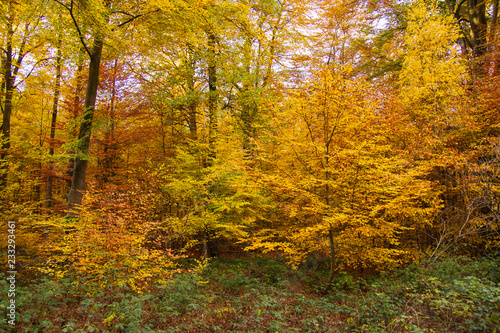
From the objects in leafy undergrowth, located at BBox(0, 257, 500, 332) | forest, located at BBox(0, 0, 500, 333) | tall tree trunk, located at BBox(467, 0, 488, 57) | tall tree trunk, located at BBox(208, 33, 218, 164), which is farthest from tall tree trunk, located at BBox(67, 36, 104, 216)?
tall tree trunk, located at BBox(467, 0, 488, 57)

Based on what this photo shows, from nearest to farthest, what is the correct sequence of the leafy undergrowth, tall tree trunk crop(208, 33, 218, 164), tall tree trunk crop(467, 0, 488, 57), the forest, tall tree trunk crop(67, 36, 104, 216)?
1. the leafy undergrowth
2. the forest
3. tall tree trunk crop(67, 36, 104, 216)
4. tall tree trunk crop(208, 33, 218, 164)
5. tall tree trunk crop(467, 0, 488, 57)

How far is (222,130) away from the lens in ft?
35.2

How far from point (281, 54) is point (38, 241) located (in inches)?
470

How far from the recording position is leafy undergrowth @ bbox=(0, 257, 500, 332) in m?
3.66

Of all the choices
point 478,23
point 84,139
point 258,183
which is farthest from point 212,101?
point 478,23

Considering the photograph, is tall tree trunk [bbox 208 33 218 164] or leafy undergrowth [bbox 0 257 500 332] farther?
tall tree trunk [bbox 208 33 218 164]

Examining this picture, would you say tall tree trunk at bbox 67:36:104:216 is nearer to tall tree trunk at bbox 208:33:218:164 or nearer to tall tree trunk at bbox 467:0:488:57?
tall tree trunk at bbox 208:33:218:164

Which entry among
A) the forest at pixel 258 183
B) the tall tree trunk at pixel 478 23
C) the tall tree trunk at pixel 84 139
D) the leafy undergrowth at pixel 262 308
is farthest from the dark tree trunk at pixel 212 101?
the tall tree trunk at pixel 478 23

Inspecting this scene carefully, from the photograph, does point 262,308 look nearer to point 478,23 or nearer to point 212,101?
point 212,101

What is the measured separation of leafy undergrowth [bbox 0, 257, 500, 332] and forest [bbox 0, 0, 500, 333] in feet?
0.15

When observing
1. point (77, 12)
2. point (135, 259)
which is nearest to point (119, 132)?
point (77, 12)

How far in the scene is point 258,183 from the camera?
22.5ft

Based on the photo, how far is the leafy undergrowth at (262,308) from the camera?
3.66 metres

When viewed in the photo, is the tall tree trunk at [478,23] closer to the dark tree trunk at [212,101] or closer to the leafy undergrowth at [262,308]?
the leafy undergrowth at [262,308]
